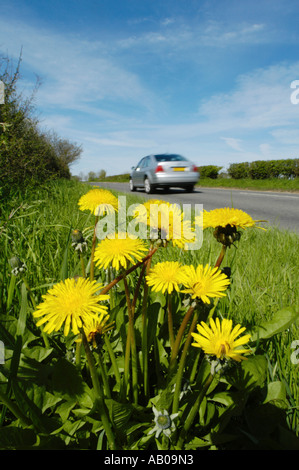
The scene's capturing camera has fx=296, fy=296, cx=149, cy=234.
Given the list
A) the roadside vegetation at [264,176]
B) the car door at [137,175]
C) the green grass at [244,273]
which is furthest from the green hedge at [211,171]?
the green grass at [244,273]

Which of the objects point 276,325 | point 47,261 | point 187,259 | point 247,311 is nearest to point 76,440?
point 276,325

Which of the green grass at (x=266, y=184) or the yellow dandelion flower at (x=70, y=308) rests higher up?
the green grass at (x=266, y=184)

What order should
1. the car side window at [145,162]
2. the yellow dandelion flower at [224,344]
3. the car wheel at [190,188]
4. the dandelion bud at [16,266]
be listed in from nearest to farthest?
1. the yellow dandelion flower at [224,344]
2. the dandelion bud at [16,266]
3. the car wheel at [190,188]
4. the car side window at [145,162]

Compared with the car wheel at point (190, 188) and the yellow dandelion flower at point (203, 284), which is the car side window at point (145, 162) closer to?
the car wheel at point (190, 188)

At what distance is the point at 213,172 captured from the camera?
21.9m

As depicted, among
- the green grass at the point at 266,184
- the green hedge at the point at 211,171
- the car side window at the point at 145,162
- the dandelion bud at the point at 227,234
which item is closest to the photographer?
Answer: the dandelion bud at the point at 227,234

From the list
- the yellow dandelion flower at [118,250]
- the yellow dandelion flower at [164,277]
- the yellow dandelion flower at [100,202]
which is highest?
the yellow dandelion flower at [100,202]

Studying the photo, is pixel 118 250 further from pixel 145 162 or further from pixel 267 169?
pixel 267 169

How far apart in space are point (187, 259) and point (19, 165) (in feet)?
12.3

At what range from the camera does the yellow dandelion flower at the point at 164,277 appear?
0.74 meters

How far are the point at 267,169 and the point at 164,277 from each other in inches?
708

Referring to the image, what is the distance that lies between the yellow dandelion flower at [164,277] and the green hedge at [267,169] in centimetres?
1731
